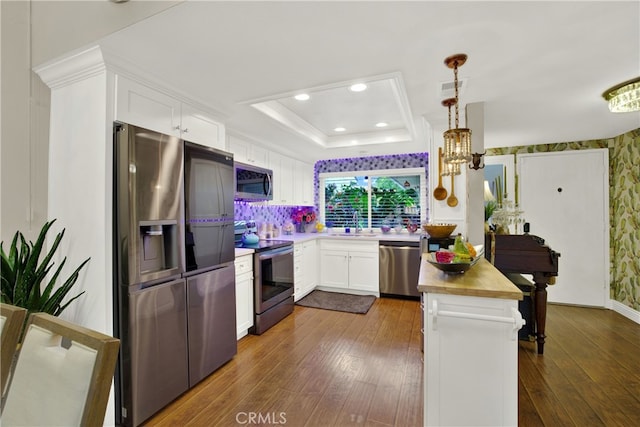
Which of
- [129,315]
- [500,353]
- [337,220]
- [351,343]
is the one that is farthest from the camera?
[337,220]

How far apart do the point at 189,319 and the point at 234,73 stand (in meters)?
1.74

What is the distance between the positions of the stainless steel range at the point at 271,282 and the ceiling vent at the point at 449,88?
219 cm

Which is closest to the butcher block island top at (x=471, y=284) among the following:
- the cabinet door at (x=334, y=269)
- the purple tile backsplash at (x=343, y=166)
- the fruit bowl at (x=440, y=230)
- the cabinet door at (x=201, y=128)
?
the fruit bowl at (x=440, y=230)

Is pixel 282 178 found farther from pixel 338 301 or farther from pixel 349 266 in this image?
pixel 338 301

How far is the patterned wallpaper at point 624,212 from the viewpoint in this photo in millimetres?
3367

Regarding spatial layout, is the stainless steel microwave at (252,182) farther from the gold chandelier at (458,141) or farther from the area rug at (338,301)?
the gold chandelier at (458,141)

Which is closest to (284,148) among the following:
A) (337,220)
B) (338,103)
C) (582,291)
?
(338,103)

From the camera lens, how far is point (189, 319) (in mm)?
2039

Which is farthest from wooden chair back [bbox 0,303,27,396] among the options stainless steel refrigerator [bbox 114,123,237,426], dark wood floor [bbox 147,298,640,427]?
dark wood floor [bbox 147,298,640,427]

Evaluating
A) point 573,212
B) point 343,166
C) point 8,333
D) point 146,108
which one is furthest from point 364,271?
point 8,333

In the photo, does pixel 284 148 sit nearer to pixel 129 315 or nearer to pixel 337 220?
pixel 337 220

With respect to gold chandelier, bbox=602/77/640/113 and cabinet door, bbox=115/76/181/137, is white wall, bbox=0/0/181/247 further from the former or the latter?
gold chandelier, bbox=602/77/640/113

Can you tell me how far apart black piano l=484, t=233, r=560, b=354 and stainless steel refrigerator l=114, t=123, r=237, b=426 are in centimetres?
241

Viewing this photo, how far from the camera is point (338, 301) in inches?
159
